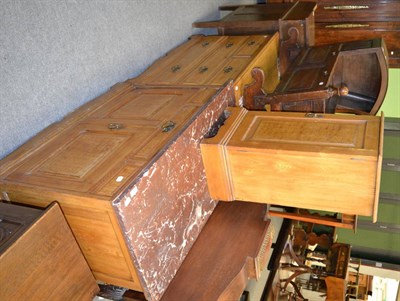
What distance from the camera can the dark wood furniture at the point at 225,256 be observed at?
4.43 ft

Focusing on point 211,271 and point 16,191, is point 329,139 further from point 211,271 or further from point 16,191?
point 16,191

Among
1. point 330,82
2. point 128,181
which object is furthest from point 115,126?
point 330,82

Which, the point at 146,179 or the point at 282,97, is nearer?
the point at 146,179

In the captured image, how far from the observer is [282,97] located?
1.82m

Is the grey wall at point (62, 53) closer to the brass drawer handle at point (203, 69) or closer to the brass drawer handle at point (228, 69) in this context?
the brass drawer handle at point (203, 69)

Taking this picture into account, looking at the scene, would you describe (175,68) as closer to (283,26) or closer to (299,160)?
(283,26)

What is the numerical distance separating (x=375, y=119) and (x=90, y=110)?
1.17 meters

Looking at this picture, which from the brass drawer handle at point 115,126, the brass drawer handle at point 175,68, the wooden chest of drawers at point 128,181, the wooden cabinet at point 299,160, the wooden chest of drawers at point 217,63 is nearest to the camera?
the wooden chest of drawers at point 128,181

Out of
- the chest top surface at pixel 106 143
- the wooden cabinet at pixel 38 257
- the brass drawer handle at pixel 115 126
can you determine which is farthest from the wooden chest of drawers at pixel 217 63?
the wooden cabinet at pixel 38 257

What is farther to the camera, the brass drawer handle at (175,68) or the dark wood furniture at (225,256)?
the brass drawer handle at (175,68)

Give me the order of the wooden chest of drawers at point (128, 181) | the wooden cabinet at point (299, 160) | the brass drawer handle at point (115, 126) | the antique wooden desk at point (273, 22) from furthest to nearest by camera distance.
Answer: the antique wooden desk at point (273, 22) < the brass drawer handle at point (115, 126) < the wooden cabinet at point (299, 160) < the wooden chest of drawers at point (128, 181)

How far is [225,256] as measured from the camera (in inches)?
58.4

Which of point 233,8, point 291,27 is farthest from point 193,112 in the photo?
point 233,8

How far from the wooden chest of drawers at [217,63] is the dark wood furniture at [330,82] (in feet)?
0.32
